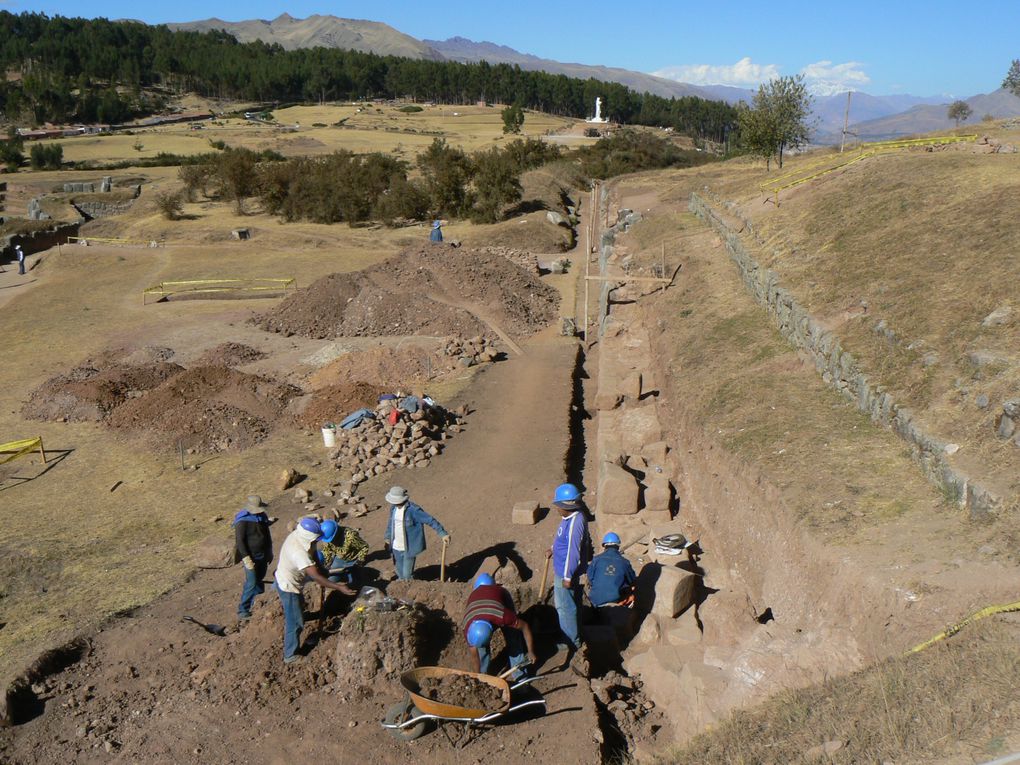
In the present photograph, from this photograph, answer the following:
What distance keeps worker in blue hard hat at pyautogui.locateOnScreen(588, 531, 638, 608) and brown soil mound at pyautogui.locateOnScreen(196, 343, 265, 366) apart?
542 inches

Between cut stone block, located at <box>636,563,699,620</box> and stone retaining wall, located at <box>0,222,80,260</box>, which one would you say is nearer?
cut stone block, located at <box>636,563,699,620</box>

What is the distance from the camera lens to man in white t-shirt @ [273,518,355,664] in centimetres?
742

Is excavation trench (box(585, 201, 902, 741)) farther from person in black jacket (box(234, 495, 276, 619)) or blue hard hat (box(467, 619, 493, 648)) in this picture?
person in black jacket (box(234, 495, 276, 619))

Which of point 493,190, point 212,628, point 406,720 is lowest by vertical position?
point 212,628

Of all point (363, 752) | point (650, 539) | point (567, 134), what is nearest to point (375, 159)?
point (650, 539)

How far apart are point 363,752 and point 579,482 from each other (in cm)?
726

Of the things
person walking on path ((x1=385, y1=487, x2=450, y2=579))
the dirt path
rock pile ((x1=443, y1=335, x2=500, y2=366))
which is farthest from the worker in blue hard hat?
rock pile ((x1=443, y1=335, x2=500, y2=366))

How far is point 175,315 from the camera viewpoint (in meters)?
25.1

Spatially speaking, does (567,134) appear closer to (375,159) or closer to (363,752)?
(375,159)

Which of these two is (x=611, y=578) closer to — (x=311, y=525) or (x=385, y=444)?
(x=311, y=525)

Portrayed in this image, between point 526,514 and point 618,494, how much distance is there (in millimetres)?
1296

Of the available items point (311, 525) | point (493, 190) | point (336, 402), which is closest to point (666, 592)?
point (311, 525)

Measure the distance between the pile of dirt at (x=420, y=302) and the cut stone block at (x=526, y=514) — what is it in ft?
32.5

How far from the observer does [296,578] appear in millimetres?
7477
